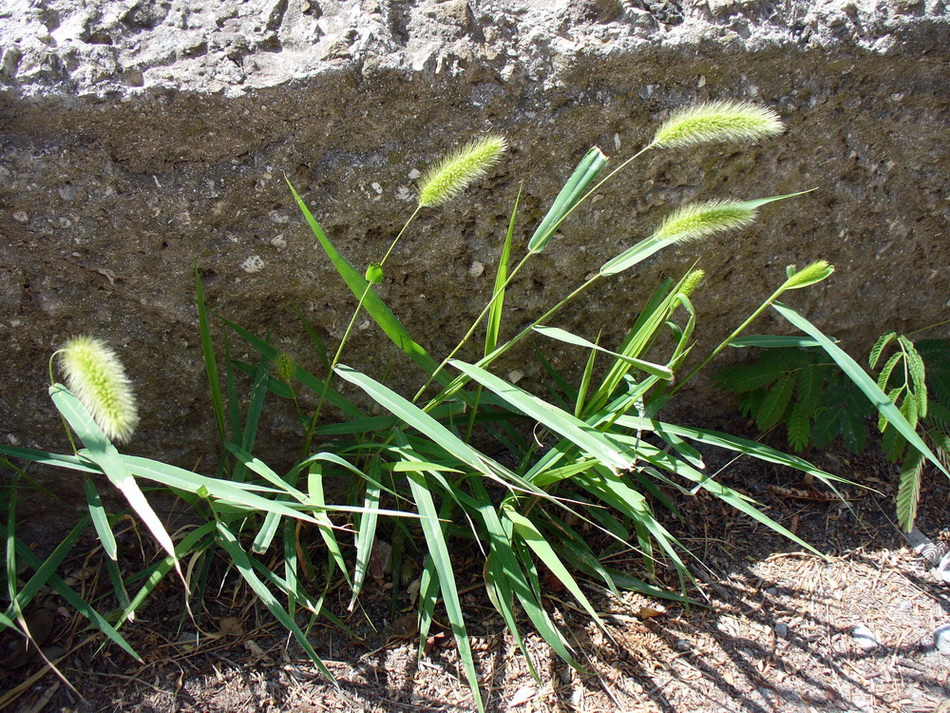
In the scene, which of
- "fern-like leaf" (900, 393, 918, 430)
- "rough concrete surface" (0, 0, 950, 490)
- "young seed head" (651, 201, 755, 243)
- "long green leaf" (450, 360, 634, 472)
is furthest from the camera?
"fern-like leaf" (900, 393, 918, 430)

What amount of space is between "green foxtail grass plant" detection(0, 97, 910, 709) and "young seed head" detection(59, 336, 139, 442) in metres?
0.10

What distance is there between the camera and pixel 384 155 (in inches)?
61.4

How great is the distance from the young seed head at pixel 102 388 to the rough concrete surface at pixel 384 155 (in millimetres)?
469

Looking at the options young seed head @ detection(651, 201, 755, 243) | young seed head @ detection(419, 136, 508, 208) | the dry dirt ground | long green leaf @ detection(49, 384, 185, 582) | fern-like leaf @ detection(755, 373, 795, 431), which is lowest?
the dry dirt ground

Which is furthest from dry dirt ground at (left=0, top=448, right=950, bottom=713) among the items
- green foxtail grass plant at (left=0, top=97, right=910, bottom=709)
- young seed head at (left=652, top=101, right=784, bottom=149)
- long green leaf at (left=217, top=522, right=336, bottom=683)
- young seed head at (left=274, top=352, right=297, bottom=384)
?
young seed head at (left=652, top=101, right=784, bottom=149)

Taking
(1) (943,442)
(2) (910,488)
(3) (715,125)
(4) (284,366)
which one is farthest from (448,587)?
(1) (943,442)

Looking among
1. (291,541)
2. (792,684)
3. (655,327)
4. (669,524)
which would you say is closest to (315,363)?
(291,541)

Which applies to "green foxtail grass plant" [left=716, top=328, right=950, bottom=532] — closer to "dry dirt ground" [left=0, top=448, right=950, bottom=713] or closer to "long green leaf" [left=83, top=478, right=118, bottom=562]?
"dry dirt ground" [left=0, top=448, right=950, bottom=713]

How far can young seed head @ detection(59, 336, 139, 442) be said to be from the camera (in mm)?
1075

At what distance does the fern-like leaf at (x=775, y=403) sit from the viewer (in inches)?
71.2

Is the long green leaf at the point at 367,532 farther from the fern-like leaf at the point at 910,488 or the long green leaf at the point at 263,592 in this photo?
the fern-like leaf at the point at 910,488

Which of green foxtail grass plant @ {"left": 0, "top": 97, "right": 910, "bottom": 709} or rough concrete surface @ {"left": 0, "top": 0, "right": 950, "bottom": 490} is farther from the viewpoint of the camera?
rough concrete surface @ {"left": 0, "top": 0, "right": 950, "bottom": 490}

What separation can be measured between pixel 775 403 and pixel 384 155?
1092 millimetres

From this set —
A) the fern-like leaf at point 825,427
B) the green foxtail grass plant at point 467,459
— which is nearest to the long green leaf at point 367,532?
the green foxtail grass plant at point 467,459
